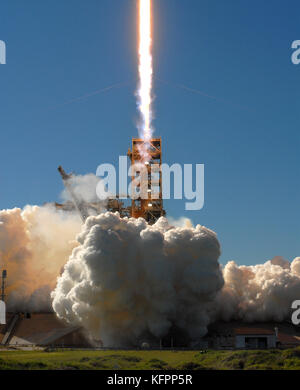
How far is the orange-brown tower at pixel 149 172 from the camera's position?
349ft

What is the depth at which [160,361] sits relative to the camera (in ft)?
211

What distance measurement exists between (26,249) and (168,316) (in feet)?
100

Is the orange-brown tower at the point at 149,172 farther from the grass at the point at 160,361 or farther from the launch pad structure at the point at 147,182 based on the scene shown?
the grass at the point at 160,361

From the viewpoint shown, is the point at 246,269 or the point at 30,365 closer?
the point at 30,365

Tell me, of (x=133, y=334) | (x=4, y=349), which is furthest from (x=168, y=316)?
(x=4, y=349)

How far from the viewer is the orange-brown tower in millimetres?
106438

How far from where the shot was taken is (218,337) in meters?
83.2

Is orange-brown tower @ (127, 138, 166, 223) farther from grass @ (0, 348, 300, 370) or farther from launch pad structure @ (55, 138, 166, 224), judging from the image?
grass @ (0, 348, 300, 370)

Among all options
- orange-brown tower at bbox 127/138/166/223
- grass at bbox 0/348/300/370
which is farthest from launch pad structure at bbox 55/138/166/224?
grass at bbox 0/348/300/370

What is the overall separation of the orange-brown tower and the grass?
39.5m

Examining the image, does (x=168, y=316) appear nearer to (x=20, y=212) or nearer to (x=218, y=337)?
(x=218, y=337)
